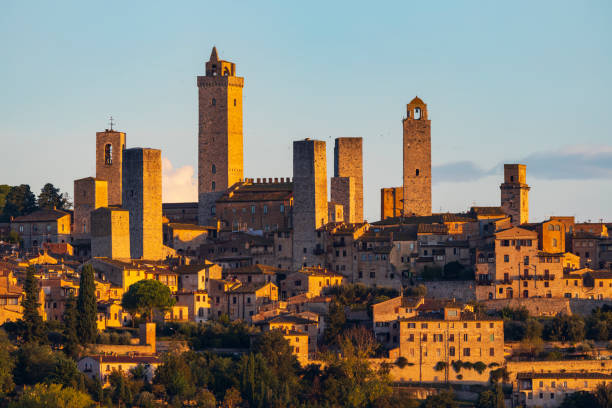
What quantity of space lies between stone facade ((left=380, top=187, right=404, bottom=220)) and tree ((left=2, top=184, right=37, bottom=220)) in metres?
22.1

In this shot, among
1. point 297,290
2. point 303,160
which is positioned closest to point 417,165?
point 303,160

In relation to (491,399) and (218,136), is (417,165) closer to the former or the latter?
(218,136)

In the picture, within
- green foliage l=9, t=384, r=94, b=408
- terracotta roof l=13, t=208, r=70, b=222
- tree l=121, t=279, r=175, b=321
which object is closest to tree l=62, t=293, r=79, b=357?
A: green foliage l=9, t=384, r=94, b=408

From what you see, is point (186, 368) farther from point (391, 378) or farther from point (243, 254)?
point (243, 254)

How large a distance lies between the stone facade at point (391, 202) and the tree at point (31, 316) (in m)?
25.8

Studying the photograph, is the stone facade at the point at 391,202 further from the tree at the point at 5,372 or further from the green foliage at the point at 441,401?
the tree at the point at 5,372

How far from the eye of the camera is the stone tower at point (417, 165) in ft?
310

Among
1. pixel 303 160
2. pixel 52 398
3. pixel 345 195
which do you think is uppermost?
pixel 303 160

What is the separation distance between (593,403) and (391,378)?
8.69 metres

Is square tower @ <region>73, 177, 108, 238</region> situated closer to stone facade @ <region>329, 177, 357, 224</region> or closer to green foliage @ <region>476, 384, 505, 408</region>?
stone facade @ <region>329, 177, 357, 224</region>

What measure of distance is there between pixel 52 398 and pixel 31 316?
7.03 meters

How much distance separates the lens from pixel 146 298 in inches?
3130

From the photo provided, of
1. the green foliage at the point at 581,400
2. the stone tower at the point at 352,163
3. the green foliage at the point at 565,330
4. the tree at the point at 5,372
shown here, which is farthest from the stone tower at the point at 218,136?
the green foliage at the point at 581,400

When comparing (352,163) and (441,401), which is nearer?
(441,401)
